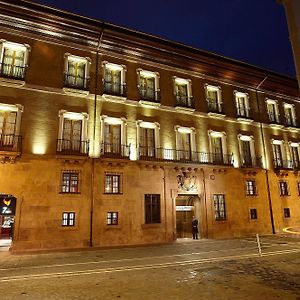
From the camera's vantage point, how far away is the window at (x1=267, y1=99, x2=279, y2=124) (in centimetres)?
2720

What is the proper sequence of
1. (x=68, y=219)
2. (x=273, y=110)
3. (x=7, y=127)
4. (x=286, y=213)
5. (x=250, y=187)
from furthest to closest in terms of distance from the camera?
1. (x=273, y=110)
2. (x=286, y=213)
3. (x=250, y=187)
4. (x=68, y=219)
5. (x=7, y=127)

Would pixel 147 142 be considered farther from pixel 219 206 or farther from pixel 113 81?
pixel 219 206

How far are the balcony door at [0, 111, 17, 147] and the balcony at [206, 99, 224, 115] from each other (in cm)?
1549

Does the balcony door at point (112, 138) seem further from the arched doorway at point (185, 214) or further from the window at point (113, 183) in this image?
the arched doorway at point (185, 214)

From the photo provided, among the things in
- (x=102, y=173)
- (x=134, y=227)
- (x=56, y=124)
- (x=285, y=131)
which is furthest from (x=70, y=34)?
(x=285, y=131)

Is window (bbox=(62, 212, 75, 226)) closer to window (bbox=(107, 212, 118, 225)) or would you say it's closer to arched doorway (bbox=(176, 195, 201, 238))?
window (bbox=(107, 212, 118, 225))

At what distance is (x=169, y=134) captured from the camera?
21.0 m

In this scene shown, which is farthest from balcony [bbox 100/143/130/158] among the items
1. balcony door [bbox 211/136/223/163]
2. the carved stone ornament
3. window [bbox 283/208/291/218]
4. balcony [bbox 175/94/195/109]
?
window [bbox 283/208/291/218]

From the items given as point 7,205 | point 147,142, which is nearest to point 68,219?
point 7,205

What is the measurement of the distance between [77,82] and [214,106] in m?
12.2

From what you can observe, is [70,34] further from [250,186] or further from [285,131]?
[285,131]

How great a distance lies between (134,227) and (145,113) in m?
8.55

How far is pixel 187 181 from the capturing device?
20578mm

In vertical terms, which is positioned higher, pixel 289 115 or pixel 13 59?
pixel 289 115
